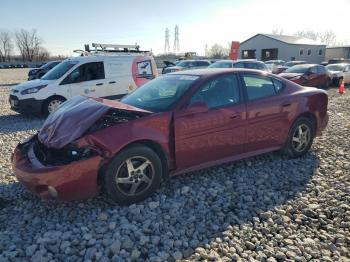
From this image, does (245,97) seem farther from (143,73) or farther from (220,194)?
(143,73)

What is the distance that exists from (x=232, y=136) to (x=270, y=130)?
81 centimetres

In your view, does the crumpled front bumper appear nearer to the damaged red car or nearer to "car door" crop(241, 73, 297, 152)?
the damaged red car

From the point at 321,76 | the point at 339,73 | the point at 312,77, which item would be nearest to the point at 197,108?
the point at 312,77

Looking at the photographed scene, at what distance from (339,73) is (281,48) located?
29.8 meters

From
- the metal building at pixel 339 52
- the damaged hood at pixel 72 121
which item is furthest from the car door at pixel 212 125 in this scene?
the metal building at pixel 339 52

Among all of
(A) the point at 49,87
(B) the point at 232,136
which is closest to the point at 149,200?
(B) the point at 232,136

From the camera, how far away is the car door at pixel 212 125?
4133 millimetres

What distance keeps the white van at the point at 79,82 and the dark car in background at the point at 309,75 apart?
8.94 m

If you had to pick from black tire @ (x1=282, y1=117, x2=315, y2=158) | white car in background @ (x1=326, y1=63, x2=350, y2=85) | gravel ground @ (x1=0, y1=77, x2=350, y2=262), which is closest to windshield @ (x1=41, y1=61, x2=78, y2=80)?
gravel ground @ (x1=0, y1=77, x2=350, y2=262)

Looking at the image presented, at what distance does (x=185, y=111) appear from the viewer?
13.5 feet

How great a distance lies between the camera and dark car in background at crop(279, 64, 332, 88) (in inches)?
639

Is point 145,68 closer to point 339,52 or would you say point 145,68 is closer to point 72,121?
point 72,121

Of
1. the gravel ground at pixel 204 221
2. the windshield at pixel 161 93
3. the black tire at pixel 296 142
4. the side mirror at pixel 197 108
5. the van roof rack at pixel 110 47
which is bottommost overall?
the gravel ground at pixel 204 221

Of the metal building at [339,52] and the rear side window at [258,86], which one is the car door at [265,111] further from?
the metal building at [339,52]
